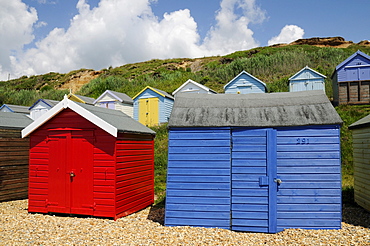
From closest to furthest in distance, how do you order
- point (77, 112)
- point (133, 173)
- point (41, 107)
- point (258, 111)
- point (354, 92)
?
point (258, 111), point (77, 112), point (133, 173), point (354, 92), point (41, 107)

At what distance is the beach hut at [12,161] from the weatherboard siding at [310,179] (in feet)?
32.0

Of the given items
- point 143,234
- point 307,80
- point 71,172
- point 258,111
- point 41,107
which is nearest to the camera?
point 143,234

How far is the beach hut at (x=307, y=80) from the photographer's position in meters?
26.3

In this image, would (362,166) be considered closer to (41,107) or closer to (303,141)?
(303,141)

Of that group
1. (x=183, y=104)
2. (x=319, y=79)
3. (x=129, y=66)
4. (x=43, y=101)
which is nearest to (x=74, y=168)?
(x=183, y=104)

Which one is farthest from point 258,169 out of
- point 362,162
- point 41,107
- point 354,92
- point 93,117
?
point 41,107

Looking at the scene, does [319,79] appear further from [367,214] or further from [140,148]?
[140,148]

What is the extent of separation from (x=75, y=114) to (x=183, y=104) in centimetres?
332

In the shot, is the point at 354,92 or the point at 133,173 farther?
the point at 354,92

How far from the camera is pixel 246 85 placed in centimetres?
2767

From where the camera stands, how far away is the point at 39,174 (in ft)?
31.2

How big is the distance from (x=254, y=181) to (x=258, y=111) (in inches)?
70.0

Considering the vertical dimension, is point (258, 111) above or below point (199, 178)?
above

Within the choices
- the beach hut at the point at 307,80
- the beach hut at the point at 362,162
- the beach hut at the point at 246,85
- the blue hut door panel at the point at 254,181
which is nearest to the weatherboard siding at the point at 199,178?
the blue hut door panel at the point at 254,181
